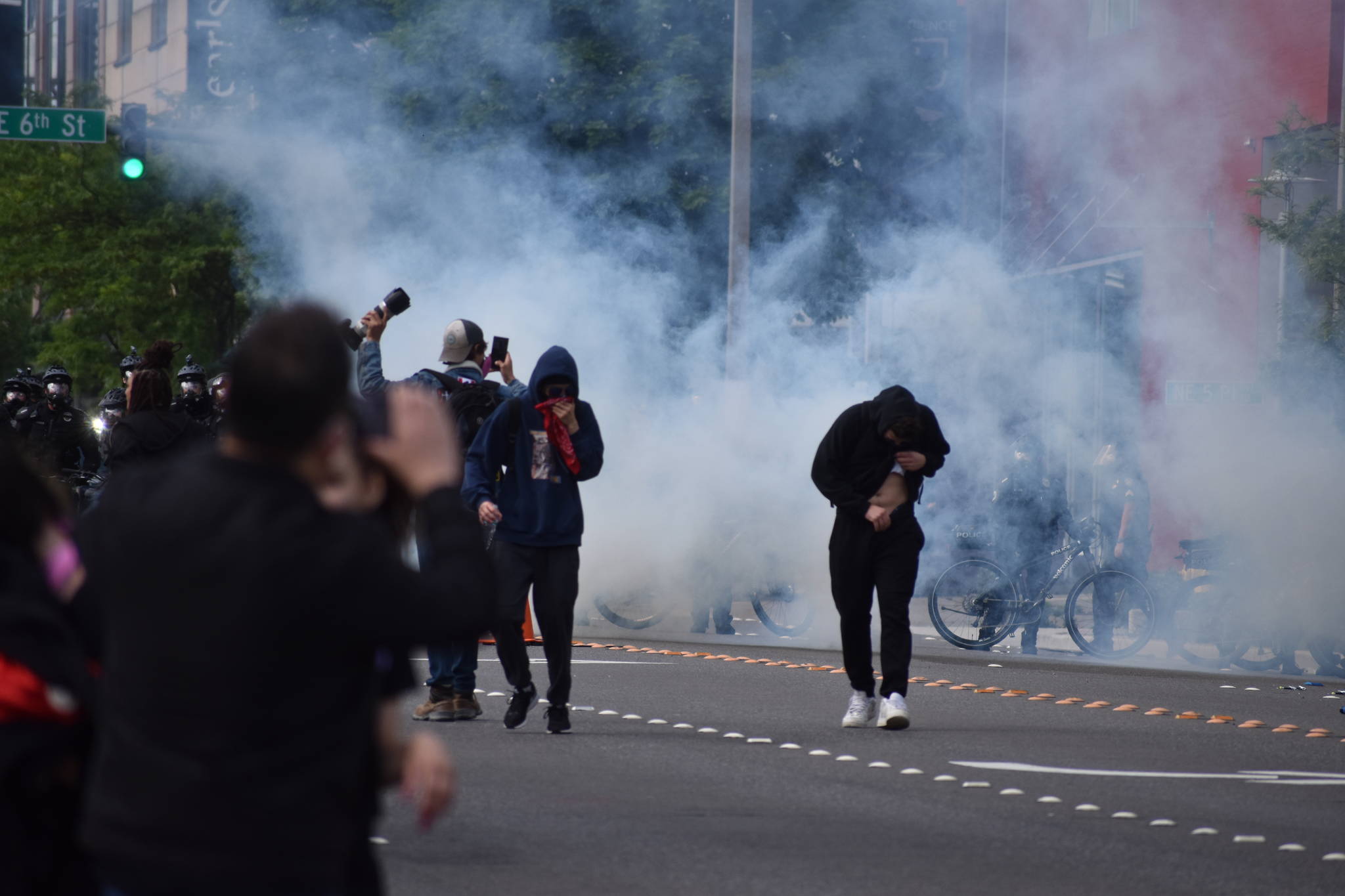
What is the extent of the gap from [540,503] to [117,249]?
1000 inches

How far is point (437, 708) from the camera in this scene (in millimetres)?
8781

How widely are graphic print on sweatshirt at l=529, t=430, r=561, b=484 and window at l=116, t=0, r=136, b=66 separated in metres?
52.6

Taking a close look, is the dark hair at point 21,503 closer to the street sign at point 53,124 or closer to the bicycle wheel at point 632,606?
the street sign at point 53,124

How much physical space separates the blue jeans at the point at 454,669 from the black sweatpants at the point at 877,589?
5.33 feet

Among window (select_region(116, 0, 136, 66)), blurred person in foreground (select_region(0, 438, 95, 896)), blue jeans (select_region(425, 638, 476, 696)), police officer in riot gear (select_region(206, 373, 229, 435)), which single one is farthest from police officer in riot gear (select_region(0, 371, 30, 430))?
window (select_region(116, 0, 136, 66))

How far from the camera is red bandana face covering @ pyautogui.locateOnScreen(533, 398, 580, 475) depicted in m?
8.33

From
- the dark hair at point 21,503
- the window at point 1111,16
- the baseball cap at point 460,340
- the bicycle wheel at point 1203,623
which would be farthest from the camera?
the window at point 1111,16

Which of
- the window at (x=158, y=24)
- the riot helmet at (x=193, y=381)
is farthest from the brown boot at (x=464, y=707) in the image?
the window at (x=158, y=24)

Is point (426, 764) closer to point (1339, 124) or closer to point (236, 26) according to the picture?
point (1339, 124)

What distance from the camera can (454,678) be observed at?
348 inches

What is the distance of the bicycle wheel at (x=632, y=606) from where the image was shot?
15000 millimetres

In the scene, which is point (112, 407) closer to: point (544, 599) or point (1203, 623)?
point (1203, 623)

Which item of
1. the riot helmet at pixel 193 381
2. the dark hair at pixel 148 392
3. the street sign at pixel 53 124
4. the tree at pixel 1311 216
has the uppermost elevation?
the street sign at pixel 53 124

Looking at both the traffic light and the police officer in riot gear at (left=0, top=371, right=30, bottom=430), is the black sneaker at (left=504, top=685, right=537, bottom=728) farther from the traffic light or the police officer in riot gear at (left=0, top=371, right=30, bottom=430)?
the police officer in riot gear at (left=0, top=371, right=30, bottom=430)
